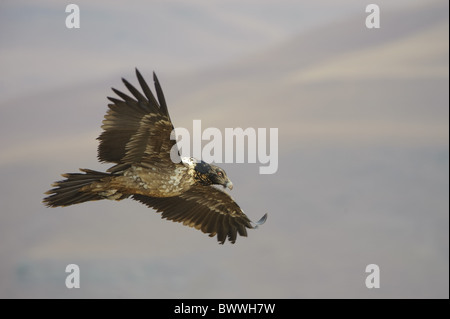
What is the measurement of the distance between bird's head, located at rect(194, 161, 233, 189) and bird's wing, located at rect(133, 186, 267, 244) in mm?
1141

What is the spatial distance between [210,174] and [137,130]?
166 cm

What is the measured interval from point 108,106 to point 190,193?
10.7 feet

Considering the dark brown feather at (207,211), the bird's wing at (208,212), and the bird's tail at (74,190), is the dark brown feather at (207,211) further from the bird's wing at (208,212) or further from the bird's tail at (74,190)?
the bird's tail at (74,190)

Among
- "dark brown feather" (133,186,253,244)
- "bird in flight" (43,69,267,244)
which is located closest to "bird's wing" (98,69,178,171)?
"bird in flight" (43,69,267,244)

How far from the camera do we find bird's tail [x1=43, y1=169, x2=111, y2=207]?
14.3 m

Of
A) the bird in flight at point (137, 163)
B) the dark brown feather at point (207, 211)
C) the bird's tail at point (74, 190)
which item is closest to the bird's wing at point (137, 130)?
the bird in flight at point (137, 163)

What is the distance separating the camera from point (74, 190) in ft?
47.3

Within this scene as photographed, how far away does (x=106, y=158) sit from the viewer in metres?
14.2

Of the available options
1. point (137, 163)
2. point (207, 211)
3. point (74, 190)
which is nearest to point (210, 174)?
point (137, 163)

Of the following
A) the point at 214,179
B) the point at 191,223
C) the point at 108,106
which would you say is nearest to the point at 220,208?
the point at 191,223

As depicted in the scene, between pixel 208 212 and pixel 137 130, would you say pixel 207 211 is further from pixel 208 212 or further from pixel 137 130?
pixel 137 130

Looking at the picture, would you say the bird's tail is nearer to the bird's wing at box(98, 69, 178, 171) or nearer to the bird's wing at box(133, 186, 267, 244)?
the bird's wing at box(98, 69, 178, 171)

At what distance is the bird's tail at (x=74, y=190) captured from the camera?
1434cm

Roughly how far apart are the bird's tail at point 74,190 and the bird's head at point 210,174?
65.1 inches
